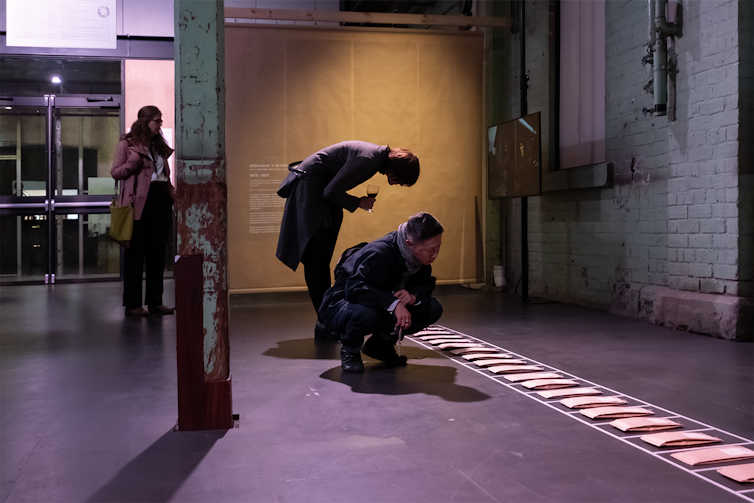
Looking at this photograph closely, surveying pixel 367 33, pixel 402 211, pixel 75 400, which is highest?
pixel 367 33

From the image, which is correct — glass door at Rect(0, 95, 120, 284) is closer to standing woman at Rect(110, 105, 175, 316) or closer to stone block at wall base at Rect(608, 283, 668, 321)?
standing woman at Rect(110, 105, 175, 316)

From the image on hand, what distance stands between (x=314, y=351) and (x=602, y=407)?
1.71 m

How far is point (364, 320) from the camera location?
306cm

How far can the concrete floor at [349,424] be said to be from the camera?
180 centimetres

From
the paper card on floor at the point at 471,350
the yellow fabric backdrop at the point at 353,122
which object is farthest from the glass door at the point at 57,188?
the paper card on floor at the point at 471,350

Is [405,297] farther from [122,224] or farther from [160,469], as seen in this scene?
[122,224]

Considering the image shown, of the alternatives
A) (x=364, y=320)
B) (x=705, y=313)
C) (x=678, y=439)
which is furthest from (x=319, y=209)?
(x=705, y=313)

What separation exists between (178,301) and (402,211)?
186 inches

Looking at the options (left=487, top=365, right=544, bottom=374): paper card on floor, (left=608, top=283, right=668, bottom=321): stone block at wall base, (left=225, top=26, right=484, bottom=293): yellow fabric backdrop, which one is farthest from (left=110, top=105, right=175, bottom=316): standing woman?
(left=608, top=283, right=668, bottom=321): stone block at wall base

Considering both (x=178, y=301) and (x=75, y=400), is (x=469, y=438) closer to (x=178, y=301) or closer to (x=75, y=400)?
(x=178, y=301)

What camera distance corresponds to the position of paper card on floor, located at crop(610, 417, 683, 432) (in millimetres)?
2287

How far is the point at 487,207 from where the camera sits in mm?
7133

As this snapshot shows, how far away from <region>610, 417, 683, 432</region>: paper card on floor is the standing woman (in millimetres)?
3768

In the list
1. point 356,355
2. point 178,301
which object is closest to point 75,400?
point 178,301
